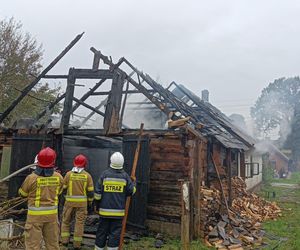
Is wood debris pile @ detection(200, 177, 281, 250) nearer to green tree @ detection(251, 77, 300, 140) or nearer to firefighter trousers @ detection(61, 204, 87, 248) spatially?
firefighter trousers @ detection(61, 204, 87, 248)

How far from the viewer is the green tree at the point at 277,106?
52344mm

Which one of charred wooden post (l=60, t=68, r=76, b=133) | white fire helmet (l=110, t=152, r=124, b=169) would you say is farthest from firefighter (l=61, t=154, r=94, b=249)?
charred wooden post (l=60, t=68, r=76, b=133)

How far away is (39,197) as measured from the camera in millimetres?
5031

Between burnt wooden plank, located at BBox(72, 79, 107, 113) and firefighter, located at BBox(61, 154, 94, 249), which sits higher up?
burnt wooden plank, located at BBox(72, 79, 107, 113)

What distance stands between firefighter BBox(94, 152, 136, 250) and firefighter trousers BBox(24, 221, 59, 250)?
1037 mm

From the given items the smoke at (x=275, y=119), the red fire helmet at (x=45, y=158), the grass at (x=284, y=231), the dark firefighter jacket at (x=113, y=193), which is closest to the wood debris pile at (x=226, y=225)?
the grass at (x=284, y=231)

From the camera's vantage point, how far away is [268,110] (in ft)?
189

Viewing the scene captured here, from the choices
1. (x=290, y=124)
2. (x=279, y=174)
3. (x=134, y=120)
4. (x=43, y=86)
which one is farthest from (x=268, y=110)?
(x=134, y=120)

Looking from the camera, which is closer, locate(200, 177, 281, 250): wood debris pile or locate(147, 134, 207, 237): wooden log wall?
locate(200, 177, 281, 250): wood debris pile

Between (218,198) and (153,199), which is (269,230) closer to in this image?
(218,198)

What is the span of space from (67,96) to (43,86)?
12.0 m

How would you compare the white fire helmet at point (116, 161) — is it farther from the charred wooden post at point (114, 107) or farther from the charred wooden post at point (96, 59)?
the charred wooden post at point (96, 59)

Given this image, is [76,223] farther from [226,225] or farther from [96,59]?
[96,59]

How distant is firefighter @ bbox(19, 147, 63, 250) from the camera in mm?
4984
